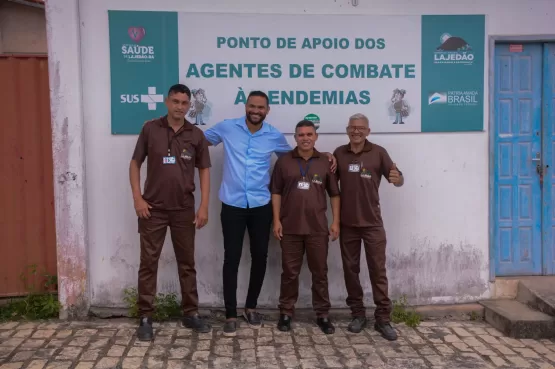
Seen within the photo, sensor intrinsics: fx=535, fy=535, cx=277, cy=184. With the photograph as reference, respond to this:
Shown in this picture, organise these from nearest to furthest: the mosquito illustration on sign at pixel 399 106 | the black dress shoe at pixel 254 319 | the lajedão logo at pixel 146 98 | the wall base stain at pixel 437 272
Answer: the black dress shoe at pixel 254 319 < the lajedão logo at pixel 146 98 < the mosquito illustration on sign at pixel 399 106 < the wall base stain at pixel 437 272

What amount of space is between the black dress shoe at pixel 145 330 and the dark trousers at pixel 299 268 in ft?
3.83

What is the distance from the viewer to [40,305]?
5.13 meters

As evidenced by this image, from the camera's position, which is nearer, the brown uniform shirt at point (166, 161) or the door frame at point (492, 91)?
the brown uniform shirt at point (166, 161)

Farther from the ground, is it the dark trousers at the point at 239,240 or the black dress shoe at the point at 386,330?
the dark trousers at the point at 239,240

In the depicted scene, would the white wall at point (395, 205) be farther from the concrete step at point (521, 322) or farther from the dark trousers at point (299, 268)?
the dark trousers at point (299, 268)

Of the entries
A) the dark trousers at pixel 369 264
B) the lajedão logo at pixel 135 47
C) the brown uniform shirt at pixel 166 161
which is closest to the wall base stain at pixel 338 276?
the dark trousers at pixel 369 264

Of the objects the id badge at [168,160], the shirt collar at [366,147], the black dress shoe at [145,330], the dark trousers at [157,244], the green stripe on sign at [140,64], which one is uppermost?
the green stripe on sign at [140,64]

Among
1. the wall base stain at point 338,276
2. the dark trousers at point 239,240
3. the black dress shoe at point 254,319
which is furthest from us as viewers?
the wall base stain at point 338,276

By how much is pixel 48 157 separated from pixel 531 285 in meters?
4.93

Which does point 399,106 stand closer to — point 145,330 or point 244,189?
point 244,189

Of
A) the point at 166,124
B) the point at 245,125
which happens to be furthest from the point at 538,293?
the point at 166,124

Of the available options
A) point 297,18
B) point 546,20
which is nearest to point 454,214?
point 546,20

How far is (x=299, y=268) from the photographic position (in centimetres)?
483

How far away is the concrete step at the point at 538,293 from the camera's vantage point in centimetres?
501
